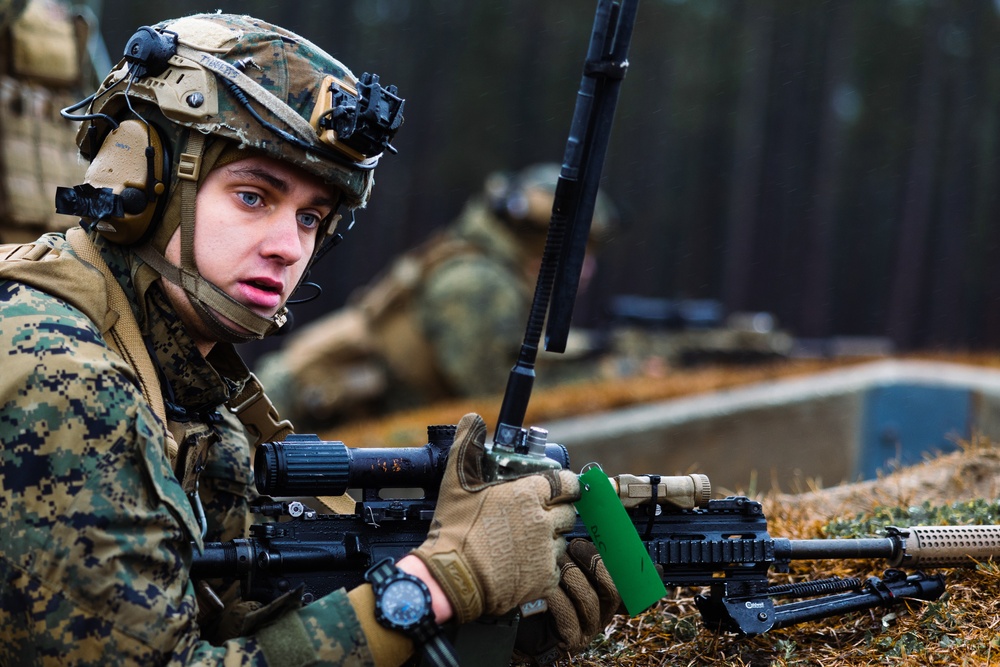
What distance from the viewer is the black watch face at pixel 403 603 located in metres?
2.69

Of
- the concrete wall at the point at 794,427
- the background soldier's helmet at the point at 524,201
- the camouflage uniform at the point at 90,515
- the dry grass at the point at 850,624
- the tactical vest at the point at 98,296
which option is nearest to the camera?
the camouflage uniform at the point at 90,515

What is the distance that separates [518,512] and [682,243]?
36282 millimetres

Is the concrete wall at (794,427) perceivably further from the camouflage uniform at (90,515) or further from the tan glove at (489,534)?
the camouflage uniform at (90,515)

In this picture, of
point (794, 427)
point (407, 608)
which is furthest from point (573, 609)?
point (794, 427)

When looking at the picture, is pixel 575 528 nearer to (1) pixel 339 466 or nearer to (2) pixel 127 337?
(1) pixel 339 466

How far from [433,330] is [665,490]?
896 cm

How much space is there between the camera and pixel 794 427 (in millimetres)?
9367

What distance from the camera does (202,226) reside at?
3.04m

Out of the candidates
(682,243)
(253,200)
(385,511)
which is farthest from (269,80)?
(682,243)

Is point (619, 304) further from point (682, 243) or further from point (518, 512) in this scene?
point (682, 243)

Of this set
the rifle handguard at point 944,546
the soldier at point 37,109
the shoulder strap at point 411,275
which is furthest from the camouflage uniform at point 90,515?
the shoulder strap at point 411,275

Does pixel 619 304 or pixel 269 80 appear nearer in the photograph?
pixel 269 80

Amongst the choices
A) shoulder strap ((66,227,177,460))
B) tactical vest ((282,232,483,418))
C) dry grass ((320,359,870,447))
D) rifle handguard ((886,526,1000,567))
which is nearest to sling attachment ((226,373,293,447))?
shoulder strap ((66,227,177,460))

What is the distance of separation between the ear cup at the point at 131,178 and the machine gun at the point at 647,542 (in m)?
0.73
